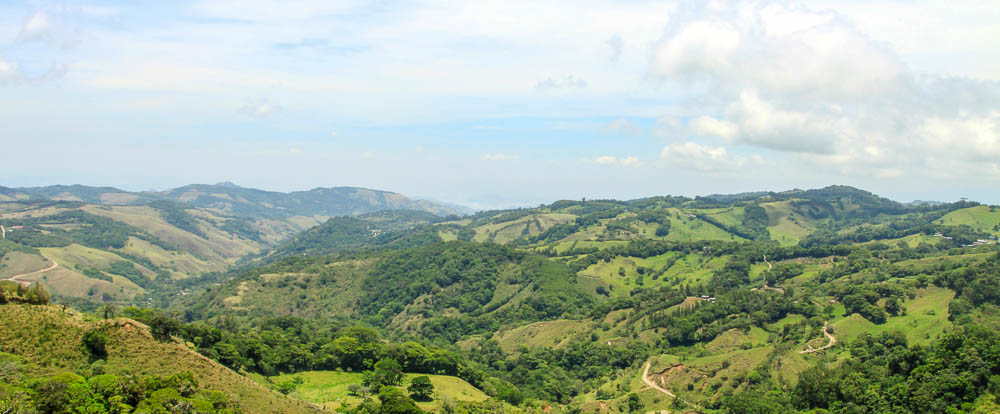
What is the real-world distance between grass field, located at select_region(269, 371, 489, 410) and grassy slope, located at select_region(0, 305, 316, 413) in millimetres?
9771

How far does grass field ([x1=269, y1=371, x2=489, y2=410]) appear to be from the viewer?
66.0 m

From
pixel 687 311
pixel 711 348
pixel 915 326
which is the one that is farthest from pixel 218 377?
pixel 915 326

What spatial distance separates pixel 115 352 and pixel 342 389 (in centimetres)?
2771

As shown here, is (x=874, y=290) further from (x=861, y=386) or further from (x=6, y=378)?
(x=6, y=378)

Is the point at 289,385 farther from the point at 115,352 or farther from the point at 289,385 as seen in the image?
the point at 115,352

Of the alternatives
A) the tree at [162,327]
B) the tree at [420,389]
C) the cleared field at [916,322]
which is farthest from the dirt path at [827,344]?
the tree at [162,327]

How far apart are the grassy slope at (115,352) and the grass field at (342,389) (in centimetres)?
977

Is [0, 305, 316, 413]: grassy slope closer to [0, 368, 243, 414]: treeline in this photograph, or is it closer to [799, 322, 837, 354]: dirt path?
[0, 368, 243, 414]: treeline

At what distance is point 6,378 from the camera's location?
4147 cm

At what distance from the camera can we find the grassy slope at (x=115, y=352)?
4788 centimetres

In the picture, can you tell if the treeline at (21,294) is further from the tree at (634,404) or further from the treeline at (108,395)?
the tree at (634,404)

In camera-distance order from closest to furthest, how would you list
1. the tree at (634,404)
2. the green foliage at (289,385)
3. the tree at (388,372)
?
the green foliage at (289,385)
the tree at (388,372)
the tree at (634,404)

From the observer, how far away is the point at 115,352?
168 ft

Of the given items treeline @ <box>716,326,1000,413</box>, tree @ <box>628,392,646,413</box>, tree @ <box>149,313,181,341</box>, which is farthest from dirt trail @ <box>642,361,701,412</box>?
tree @ <box>149,313,181,341</box>
